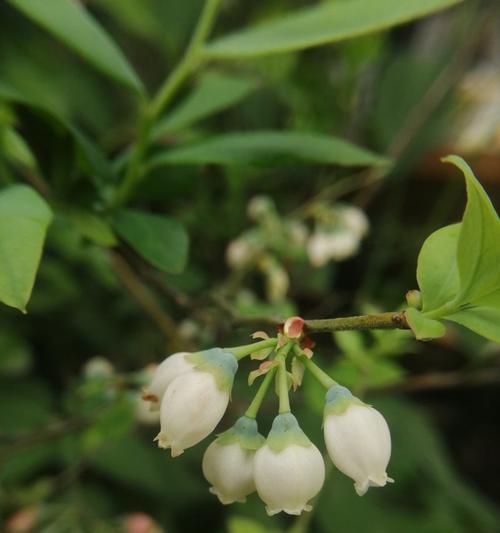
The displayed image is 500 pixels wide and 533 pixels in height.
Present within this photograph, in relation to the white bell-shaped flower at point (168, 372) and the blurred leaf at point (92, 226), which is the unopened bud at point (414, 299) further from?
the blurred leaf at point (92, 226)

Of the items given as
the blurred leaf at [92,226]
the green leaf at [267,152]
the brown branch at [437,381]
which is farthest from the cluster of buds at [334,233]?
the blurred leaf at [92,226]

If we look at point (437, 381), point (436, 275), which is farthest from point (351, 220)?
Answer: point (436, 275)

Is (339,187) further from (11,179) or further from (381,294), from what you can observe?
(11,179)

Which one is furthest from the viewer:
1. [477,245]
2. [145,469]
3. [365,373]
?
[145,469]

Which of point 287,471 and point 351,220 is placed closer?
point 287,471

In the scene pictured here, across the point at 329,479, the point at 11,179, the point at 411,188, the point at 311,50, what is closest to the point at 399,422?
the point at 329,479

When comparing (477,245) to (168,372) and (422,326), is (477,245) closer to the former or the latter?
(422,326)

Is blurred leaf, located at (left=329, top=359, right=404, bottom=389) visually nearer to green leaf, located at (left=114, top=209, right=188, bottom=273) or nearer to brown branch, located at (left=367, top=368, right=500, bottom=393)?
brown branch, located at (left=367, top=368, right=500, bottom=393)

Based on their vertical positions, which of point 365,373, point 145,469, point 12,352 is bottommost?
point 145,469
